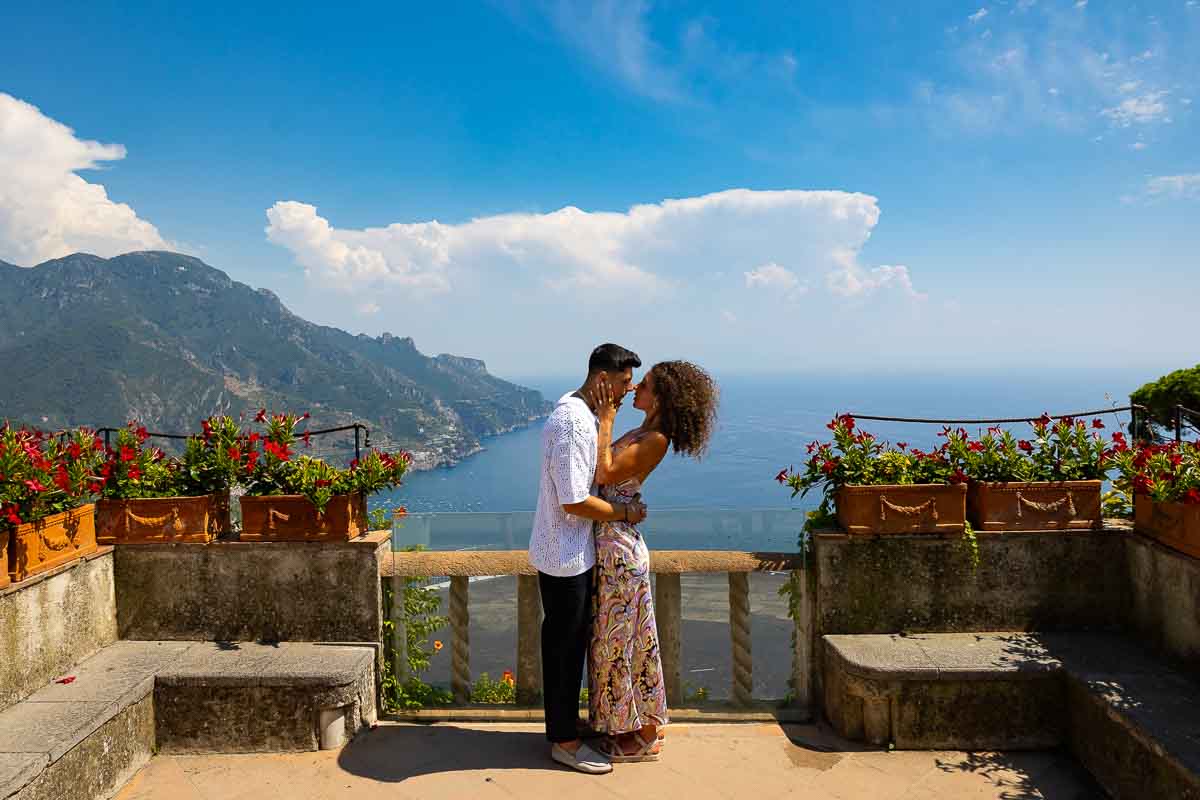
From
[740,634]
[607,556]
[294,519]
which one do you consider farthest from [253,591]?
[740,634]

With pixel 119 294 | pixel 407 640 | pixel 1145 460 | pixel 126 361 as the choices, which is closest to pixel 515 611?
pixel 407 640

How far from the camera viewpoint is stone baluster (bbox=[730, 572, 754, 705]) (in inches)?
153

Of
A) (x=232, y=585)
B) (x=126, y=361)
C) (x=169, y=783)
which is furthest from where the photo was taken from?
(x=126, y=361)

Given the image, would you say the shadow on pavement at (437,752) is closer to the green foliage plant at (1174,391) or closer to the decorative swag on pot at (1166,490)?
the decorative swag on pot at (1166,490)

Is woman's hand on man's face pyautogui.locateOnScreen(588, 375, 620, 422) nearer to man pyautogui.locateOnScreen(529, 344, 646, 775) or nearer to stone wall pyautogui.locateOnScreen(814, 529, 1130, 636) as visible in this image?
man pyautogui.locateOnScreen(529, 344, 646, 775)

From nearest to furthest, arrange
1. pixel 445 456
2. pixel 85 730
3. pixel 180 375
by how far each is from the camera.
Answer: pixel 85 730 → pixel 445 456 → pixel 180 375

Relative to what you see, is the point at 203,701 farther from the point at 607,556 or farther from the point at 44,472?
the point at 607,556

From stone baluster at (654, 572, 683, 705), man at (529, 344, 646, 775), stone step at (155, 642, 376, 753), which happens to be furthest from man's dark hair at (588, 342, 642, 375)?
stone step at (155, 642, 376, 753)

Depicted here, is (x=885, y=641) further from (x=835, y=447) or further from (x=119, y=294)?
(x=119, y=294)

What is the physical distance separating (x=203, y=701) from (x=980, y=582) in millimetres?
4038

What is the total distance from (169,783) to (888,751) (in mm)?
3370

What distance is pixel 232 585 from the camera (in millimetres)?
3812

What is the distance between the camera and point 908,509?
368 cm

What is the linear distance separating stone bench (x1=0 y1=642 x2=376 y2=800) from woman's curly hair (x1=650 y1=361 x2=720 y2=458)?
6.57 ft
